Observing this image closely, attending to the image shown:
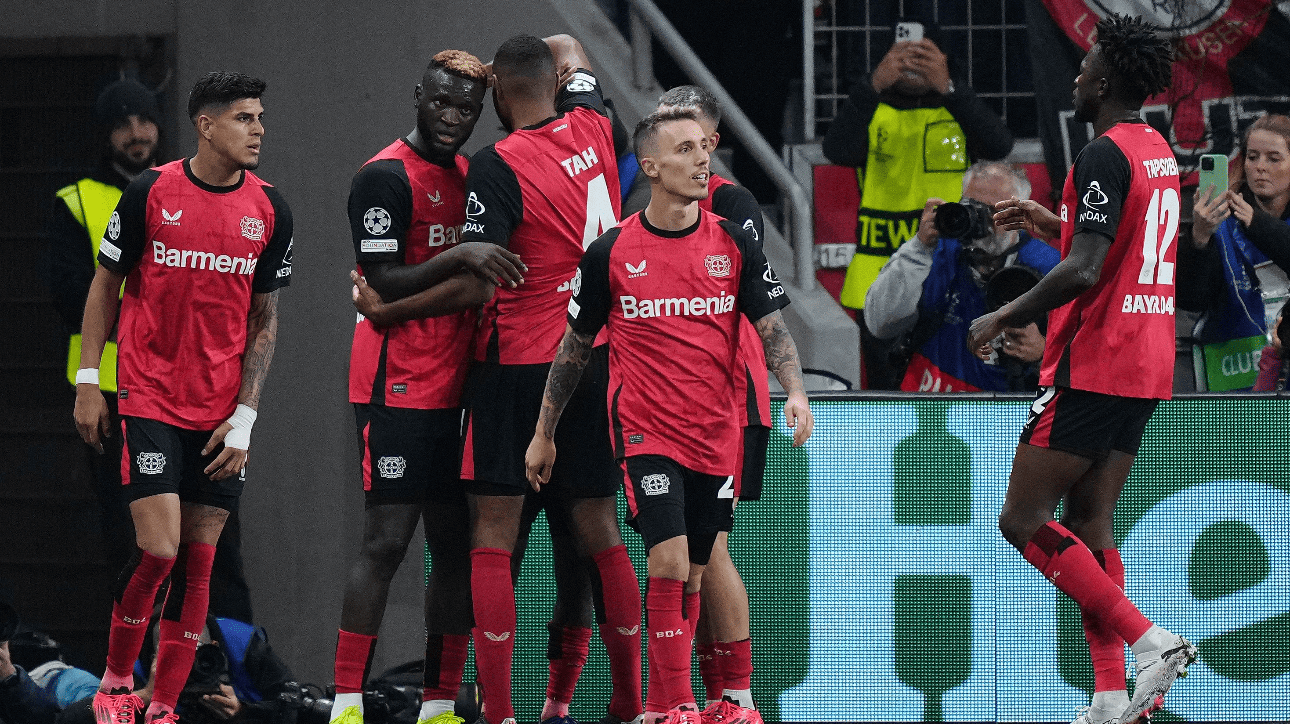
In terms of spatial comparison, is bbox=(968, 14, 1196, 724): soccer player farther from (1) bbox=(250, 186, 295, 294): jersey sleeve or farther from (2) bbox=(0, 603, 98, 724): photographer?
(2) bbox=(0, 603, 98, 724): photographer

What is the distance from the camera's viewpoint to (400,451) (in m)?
5.35

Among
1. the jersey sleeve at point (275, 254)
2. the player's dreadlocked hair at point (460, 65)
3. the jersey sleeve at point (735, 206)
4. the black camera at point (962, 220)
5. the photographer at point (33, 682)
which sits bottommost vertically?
the photographer at point (33, 682)

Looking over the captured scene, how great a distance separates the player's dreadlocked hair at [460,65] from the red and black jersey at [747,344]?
0.87 m

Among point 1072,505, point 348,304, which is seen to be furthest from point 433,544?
point 348,304

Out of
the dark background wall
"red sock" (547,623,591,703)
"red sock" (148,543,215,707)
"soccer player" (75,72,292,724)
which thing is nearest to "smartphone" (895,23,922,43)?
the dark background wall

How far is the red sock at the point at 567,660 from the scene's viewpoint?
5.77m

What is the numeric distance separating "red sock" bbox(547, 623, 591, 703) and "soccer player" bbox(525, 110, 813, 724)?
2.17ft

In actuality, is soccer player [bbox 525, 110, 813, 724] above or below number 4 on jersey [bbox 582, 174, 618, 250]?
below

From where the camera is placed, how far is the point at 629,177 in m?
6.38

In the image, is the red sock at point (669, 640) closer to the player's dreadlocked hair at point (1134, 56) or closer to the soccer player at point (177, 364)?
the soccer player at point (177, 364)

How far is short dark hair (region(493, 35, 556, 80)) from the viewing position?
5.37 metres

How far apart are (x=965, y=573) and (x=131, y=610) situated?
311 cm

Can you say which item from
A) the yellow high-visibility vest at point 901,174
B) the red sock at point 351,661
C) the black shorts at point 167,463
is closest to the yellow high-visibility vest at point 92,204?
the black shorts at point 167,463

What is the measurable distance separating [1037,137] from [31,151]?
5.25m
